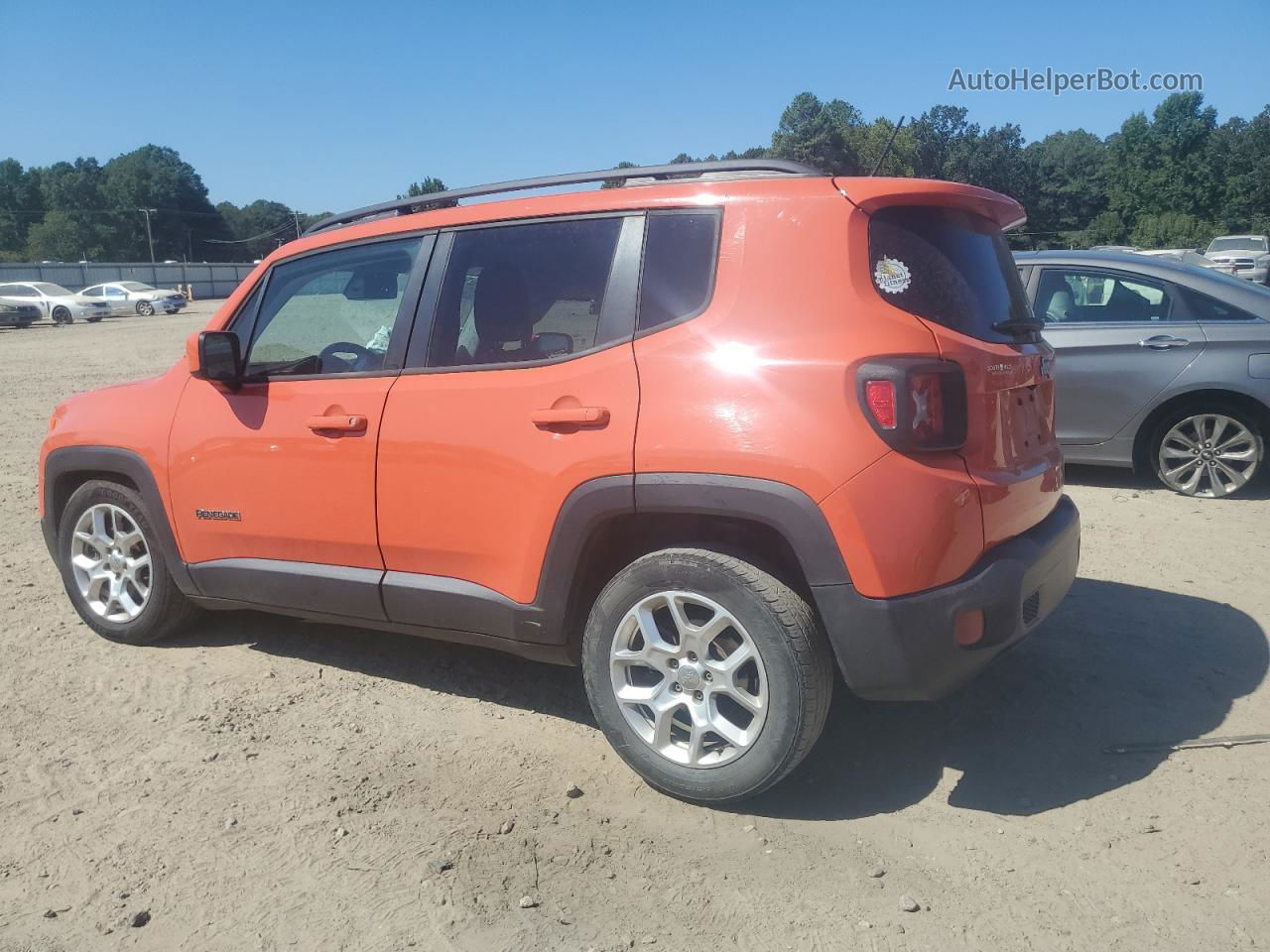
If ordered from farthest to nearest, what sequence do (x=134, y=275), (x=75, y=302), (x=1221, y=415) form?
(x=134, y=275), (x=75, y=302), (x=1221, y=415)

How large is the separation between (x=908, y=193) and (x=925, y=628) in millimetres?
1304

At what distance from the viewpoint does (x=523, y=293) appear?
139 inches

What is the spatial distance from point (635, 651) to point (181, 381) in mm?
2436

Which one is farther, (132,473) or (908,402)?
(132,473)

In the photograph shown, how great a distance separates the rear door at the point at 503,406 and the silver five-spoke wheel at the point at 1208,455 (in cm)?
536

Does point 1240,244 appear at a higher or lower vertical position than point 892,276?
higher

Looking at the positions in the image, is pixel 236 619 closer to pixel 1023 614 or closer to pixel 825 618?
pixel 825 618

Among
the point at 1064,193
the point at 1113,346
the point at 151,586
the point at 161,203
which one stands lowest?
the point at 151,586

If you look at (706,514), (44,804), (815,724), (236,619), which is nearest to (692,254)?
(706,514)

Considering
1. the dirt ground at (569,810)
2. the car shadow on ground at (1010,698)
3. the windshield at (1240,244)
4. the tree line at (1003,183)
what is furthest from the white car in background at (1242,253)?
the dirt ground at (569,810)

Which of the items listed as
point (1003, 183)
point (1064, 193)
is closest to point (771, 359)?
point (1003, 183)

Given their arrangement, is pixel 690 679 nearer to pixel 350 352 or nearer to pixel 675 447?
pixel 675 447

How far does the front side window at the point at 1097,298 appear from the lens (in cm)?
717

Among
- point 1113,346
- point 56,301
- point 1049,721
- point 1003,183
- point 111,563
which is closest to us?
point 1049,721
